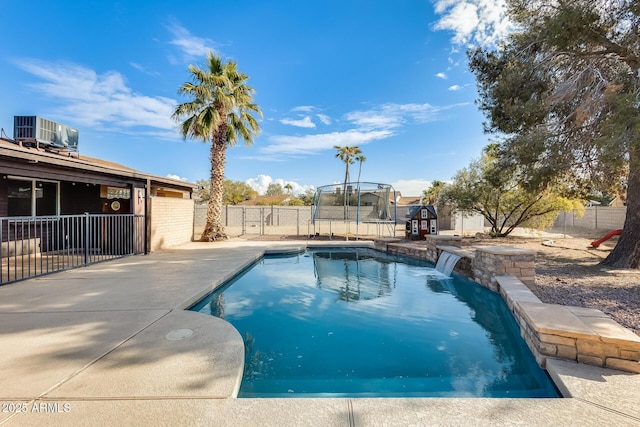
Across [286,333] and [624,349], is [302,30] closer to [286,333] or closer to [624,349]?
[286,333]

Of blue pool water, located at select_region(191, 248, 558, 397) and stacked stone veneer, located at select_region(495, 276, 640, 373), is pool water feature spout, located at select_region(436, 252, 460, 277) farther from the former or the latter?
stacked stone veneer, located at select_region(495, 276, 640, 373)

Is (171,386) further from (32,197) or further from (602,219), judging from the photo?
(602,219)

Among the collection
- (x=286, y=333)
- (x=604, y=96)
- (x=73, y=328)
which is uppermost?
(x=604, y=96)

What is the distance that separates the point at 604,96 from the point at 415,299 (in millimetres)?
5049

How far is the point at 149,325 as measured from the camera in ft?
→ 10.3

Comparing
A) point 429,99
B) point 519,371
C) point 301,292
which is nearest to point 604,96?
point 519,371

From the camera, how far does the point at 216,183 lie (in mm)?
11703

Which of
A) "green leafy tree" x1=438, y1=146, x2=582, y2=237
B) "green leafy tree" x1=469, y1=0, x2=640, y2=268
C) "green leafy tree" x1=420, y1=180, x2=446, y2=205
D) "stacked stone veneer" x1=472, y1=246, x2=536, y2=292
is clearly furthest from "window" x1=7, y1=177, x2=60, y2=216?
"green leafy tree" x1=420, y1=180, x2=446, y2=205

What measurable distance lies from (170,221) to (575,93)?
11.4m

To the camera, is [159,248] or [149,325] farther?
[159,248]

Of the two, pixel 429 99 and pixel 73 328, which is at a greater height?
pixel 429 99

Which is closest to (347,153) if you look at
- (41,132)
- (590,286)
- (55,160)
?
(41,132)

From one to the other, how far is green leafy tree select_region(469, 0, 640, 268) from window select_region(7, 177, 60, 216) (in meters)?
11.7

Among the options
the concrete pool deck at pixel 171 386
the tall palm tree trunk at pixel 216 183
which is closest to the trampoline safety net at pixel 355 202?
the tall palm tree trunk at pixel 216 183
